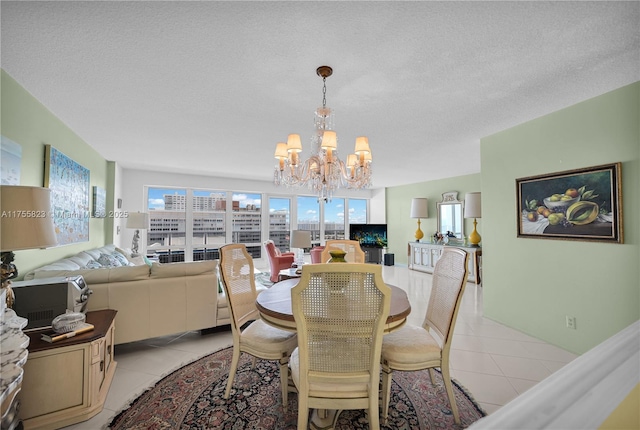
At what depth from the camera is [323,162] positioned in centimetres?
240

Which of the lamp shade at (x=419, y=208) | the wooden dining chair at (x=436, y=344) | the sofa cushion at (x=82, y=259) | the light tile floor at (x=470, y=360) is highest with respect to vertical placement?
the lamp shade at (x=419, y=208)

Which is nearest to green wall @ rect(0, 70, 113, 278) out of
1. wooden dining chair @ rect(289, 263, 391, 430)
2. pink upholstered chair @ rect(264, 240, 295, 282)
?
wooden dining chair @ rect(289, 263, 391, 430)

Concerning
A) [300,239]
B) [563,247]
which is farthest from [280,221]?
[563,247]

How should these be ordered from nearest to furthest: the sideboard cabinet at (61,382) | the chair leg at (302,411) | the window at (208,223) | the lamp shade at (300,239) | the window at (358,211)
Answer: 1. the chair leg at (302,411)
2. the sideboard cabinet at (61,382)
3. the lamp shade at (300,239)
4. the window at (208,223)
5. the window at (358,211)

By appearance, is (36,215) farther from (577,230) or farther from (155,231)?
(155,231)

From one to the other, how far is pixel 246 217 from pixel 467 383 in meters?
6.14

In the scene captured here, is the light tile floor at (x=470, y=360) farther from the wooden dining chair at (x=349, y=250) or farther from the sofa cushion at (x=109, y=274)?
the wooden dining chair at (x=349, y=250)

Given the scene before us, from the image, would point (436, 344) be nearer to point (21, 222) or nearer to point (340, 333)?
point (340, 333)

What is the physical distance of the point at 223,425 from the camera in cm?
173

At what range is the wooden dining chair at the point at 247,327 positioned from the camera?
1.87 meters

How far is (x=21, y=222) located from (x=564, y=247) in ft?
14.0

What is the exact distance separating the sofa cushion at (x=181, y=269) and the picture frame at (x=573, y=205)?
3.52 meters

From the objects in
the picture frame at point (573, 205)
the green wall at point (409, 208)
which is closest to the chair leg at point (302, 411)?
the picture frame at point (573, 205)

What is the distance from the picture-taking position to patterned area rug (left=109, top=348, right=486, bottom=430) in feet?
5.71
